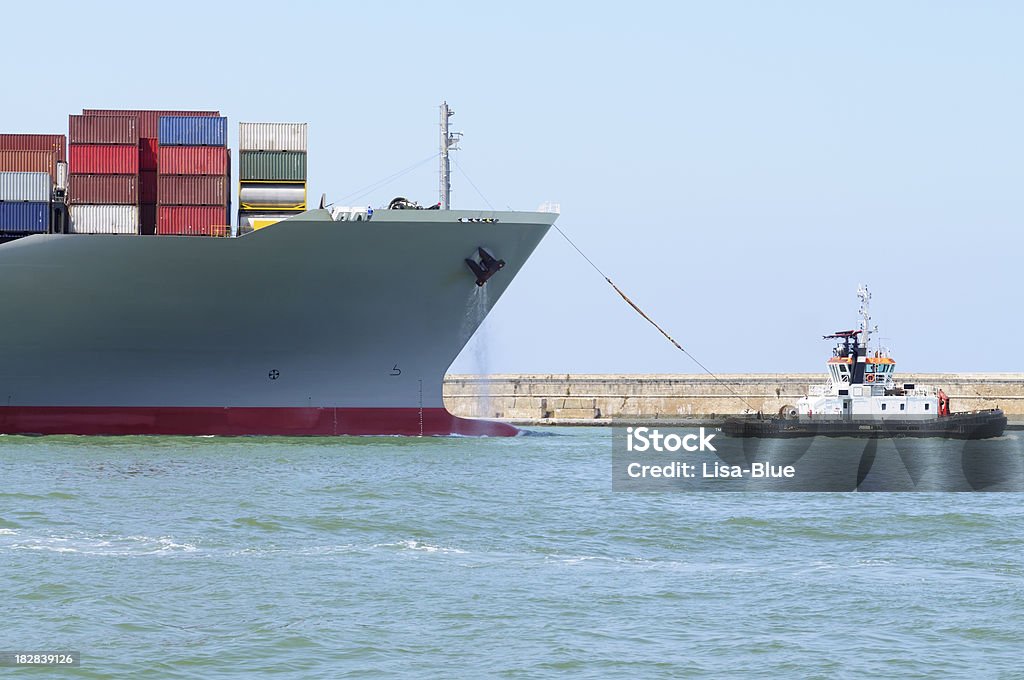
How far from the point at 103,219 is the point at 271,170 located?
4532 millimetres

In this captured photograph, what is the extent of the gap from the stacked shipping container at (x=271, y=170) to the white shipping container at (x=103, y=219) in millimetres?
2812

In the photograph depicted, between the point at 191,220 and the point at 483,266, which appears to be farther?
the point at 483,266

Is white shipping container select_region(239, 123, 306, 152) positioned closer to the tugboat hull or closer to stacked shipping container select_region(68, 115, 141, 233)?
Result: stacked shipping container select_region(68, 115, 141, 233)

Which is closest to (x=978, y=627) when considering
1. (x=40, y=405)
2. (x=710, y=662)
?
(x=710, y=662)

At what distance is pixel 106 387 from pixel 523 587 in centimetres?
2016

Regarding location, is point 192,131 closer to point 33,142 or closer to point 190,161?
point 190,161

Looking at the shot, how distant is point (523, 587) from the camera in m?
14.5

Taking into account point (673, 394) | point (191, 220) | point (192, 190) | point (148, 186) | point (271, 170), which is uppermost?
point (271, 170)

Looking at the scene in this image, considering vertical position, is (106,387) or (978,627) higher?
(106,387)

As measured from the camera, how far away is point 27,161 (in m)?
34.4

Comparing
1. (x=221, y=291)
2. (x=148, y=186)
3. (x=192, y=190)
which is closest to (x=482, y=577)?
(x=221, y=291)

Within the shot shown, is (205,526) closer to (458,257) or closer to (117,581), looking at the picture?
(117,581)

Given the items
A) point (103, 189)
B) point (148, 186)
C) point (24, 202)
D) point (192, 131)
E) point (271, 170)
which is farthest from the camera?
point (148, 186)

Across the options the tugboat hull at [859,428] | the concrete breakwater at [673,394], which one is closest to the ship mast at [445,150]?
the tugboat hull at [859,428]
